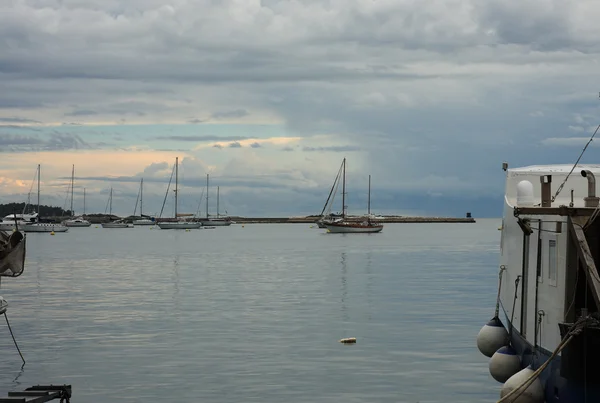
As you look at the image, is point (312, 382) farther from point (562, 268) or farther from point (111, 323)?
point (111, 323)

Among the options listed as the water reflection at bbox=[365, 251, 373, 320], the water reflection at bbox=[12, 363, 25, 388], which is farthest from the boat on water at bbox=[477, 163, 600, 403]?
the water reflection at bbox=[365, 251, 373, 320]

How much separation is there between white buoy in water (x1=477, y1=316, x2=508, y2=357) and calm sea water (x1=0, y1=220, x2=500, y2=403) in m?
Answer: 1.23

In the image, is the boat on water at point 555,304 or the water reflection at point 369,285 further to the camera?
the water reflection at point 369,285

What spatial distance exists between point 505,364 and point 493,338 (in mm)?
4558

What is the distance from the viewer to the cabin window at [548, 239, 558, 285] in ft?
69.6

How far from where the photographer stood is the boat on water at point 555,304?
63.9 ft

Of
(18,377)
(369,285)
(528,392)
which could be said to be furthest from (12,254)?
(369,285)

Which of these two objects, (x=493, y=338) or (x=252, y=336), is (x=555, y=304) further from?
(x=252, y=336)

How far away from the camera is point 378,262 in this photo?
10269cm

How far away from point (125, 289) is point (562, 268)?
5122cm

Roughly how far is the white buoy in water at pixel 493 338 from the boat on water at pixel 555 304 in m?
3.05

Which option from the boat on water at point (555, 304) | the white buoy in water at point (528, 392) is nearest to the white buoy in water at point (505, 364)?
the boat on water at point (555, 304)

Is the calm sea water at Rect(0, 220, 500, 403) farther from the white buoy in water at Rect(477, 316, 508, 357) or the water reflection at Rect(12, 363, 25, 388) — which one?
the white buoy in water at Rect(477, 316, 508, 357)

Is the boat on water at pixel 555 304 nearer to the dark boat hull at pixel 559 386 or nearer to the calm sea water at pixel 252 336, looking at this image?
the dark boat hull at pixel 559 386
